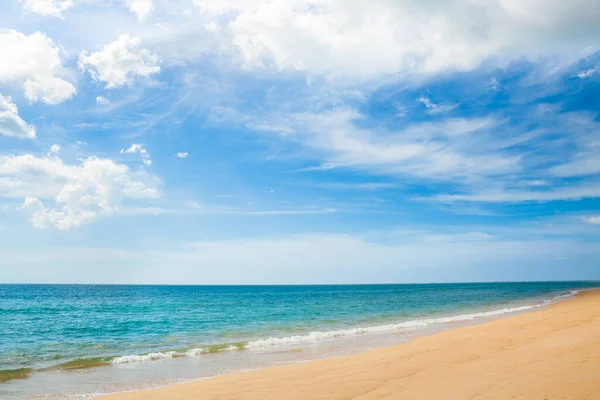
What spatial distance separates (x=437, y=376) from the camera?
31.5ft

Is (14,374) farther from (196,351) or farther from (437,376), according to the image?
(437,376)

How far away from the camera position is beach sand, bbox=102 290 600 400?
26.2ft

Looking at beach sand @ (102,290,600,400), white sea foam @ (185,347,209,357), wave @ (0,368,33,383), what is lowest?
white sea foam @ (185,347,209,357)

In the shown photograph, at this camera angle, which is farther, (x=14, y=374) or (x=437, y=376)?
(x=14, y=374)

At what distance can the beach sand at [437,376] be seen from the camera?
26.2ft

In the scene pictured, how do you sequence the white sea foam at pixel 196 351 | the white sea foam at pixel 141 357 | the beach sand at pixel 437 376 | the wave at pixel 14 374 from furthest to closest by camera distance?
the white sea foam at pixel 196 351
the white sea foam at pixel 141 357
the wave at pixel 14 374
the beach sand at pixel 437 376

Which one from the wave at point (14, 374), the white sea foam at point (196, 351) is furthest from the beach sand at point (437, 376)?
the white sea foam at point (196, 351)

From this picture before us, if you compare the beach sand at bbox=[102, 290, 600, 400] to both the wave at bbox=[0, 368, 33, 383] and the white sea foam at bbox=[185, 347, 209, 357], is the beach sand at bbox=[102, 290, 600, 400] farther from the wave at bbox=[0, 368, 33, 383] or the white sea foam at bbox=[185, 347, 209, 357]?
the white sea foam at bbox=[185, 347, 209, 357]

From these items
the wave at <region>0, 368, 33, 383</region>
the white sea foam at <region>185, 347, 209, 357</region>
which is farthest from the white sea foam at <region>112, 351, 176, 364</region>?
the wave at <region>0, 368, 33, 383</region>

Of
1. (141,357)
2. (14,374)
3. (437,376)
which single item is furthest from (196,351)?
(437,376)

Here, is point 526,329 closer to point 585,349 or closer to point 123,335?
point 585,349

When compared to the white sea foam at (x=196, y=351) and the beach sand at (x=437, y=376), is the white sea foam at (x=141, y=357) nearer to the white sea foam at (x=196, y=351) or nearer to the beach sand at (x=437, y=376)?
the white sea foam at (x=196, y=351)

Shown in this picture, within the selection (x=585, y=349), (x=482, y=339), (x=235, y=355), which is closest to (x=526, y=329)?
(x=482, y=339)

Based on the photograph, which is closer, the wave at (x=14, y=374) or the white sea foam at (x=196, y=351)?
the wave at (x=14, y=374)
